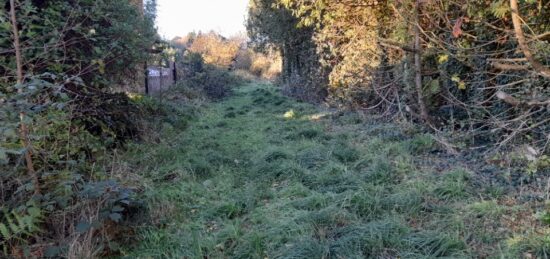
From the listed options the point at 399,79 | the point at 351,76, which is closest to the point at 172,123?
the point at 351,76

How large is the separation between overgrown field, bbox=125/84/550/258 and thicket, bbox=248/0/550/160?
650mm

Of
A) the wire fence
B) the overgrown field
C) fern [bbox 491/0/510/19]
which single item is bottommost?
the overgrown field

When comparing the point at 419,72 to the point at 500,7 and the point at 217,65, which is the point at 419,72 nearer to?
the point at 500,7

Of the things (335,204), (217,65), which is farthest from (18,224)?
(217,65)

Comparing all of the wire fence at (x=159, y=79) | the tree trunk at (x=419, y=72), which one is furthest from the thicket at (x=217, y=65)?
the tree trunk at (x=419, y=72)

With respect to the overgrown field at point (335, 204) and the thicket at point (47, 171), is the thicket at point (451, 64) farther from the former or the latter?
the thicket at point (47, 171)

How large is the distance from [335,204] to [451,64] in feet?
13.4

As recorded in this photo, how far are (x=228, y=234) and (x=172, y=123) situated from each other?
5.80 meters

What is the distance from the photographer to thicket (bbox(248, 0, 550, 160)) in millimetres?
4242

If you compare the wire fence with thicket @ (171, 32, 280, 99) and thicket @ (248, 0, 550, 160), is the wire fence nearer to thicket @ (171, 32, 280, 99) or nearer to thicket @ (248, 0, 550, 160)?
thicket @ (171, 32, 280, 99)

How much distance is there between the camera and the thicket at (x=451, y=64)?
13.9 feet

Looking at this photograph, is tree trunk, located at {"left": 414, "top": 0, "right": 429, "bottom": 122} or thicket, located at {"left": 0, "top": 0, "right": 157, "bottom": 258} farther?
tree trunk, located at {"left": 414, "top": 0, "right": 429, "bottom": 122}

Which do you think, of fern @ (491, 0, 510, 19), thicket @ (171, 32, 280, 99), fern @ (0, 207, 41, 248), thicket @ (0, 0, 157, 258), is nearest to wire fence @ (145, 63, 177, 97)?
thicket @ (171, 32, 280, 99)

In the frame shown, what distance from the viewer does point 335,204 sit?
3.86 metres
